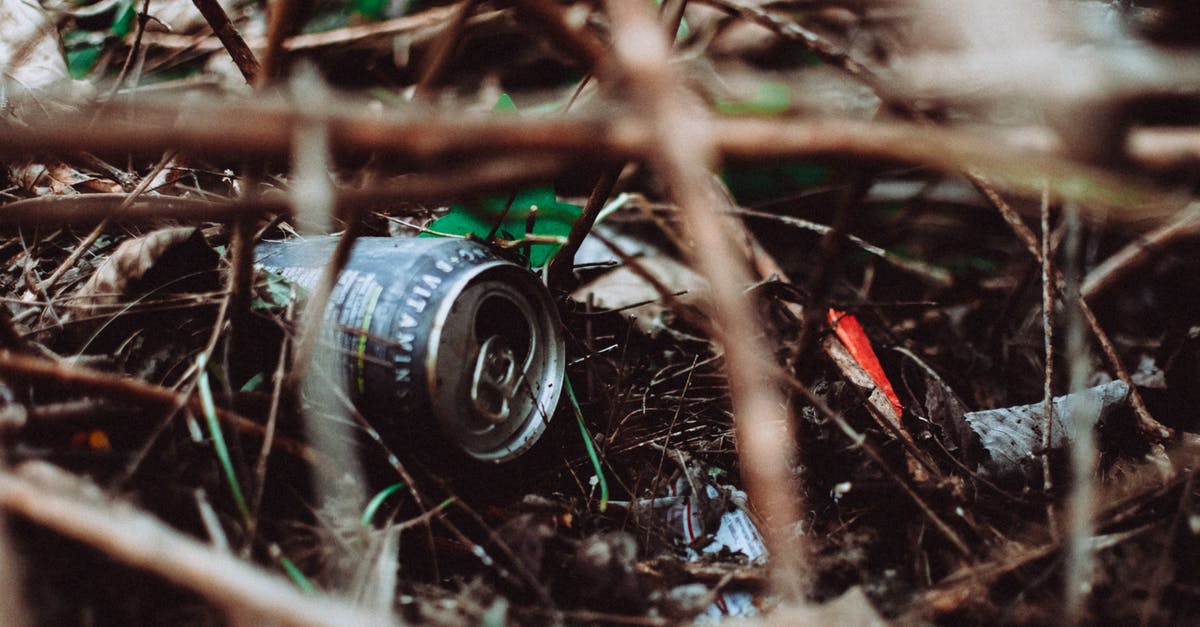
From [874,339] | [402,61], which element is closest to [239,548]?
[874,339]

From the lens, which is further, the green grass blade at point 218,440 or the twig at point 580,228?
the twig at point 580,228

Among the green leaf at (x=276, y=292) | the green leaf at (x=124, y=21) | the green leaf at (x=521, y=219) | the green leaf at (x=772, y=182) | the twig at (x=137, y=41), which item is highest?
the green leaf at (x=124, y=21)

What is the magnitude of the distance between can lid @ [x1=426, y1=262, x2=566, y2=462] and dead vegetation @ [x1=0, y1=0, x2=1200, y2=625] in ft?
0.19

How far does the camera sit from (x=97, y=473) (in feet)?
2.05

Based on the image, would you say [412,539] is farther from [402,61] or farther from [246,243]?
[402,61]

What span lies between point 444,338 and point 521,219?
1.16 feet

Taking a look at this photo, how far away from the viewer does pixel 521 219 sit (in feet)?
3.68

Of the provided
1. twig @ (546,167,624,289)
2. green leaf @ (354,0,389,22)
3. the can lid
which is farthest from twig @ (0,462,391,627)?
green leaf @ (354,0,389,22)

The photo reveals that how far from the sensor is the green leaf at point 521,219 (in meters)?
1.09

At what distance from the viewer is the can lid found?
2.71 feet

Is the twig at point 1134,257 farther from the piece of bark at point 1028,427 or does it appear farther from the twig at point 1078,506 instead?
the twig at point 1078,506

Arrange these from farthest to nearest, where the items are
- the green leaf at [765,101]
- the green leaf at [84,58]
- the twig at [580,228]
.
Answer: the green leaf at [84,58]
the green leaf at [765,101]
the twig at [580,228]

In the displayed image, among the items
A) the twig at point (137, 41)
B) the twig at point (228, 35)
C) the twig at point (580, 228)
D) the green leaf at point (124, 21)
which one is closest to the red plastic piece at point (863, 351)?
Answer: the twig at point (580, 228)

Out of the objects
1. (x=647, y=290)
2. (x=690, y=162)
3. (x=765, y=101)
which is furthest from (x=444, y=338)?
(x=765, y=101)
